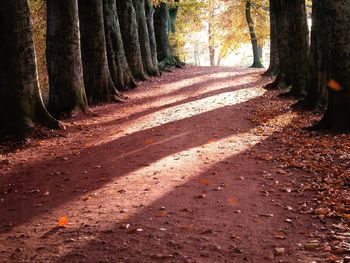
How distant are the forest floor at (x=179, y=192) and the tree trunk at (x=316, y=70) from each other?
0.68 m

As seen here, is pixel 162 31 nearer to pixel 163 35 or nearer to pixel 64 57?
pixel 163 35

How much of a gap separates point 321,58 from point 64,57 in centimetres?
761

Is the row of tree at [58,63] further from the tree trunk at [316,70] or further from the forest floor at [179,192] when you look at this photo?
the tree trunk at [316,70]

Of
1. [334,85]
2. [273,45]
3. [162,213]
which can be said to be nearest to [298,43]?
[334,85]

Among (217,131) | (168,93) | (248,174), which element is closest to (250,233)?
(248,174)

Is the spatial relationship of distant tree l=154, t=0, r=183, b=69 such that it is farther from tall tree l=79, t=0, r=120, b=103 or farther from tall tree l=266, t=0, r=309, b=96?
tall tree l=266, t=0, r=309, b=96

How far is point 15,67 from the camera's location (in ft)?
32.2

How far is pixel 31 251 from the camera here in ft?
14.6

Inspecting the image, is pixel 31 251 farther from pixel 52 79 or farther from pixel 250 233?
pixel 52 79

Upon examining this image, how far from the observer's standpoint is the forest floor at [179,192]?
446 cm

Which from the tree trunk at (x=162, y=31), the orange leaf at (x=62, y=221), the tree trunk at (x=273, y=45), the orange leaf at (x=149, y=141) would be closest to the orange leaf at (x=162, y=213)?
the orange leaf at (x=62, y=221)

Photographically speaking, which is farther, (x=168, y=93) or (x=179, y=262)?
Answer: (x=168, y=93)

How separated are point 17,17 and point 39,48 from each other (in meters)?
8.82

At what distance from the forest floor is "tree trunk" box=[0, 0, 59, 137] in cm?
62
